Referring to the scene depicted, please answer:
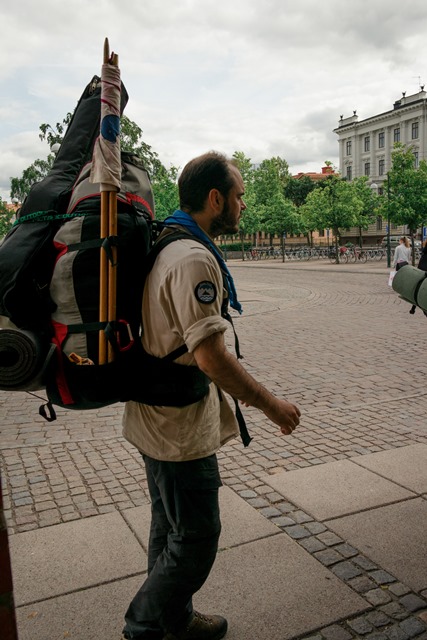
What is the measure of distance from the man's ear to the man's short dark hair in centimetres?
1

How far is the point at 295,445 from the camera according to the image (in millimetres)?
5039

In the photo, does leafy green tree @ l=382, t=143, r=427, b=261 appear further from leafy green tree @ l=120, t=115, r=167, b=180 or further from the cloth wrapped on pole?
the cloth wrapped on pole

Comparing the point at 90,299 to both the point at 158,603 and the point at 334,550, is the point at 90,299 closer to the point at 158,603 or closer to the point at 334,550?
the point at 158,603

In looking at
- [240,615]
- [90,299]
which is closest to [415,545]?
[240,615]

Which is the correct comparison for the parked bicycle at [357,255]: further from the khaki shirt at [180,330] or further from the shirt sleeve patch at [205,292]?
the shirt sleeve patch at [205,292]

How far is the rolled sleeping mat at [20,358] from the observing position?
192 centimetres

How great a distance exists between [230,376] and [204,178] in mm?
751

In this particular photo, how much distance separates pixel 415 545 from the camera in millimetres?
3275

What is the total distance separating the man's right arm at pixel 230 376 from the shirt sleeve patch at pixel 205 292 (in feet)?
0.38

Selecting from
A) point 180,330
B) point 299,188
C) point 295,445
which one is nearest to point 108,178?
point 180,330

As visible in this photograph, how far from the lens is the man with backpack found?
1971 mm

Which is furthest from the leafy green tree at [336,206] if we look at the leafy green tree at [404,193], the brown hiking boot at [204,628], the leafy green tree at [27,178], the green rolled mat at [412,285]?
the brown hiking boot at [204,628]

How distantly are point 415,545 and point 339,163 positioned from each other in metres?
91.1

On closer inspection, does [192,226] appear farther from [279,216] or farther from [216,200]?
[279,216]
